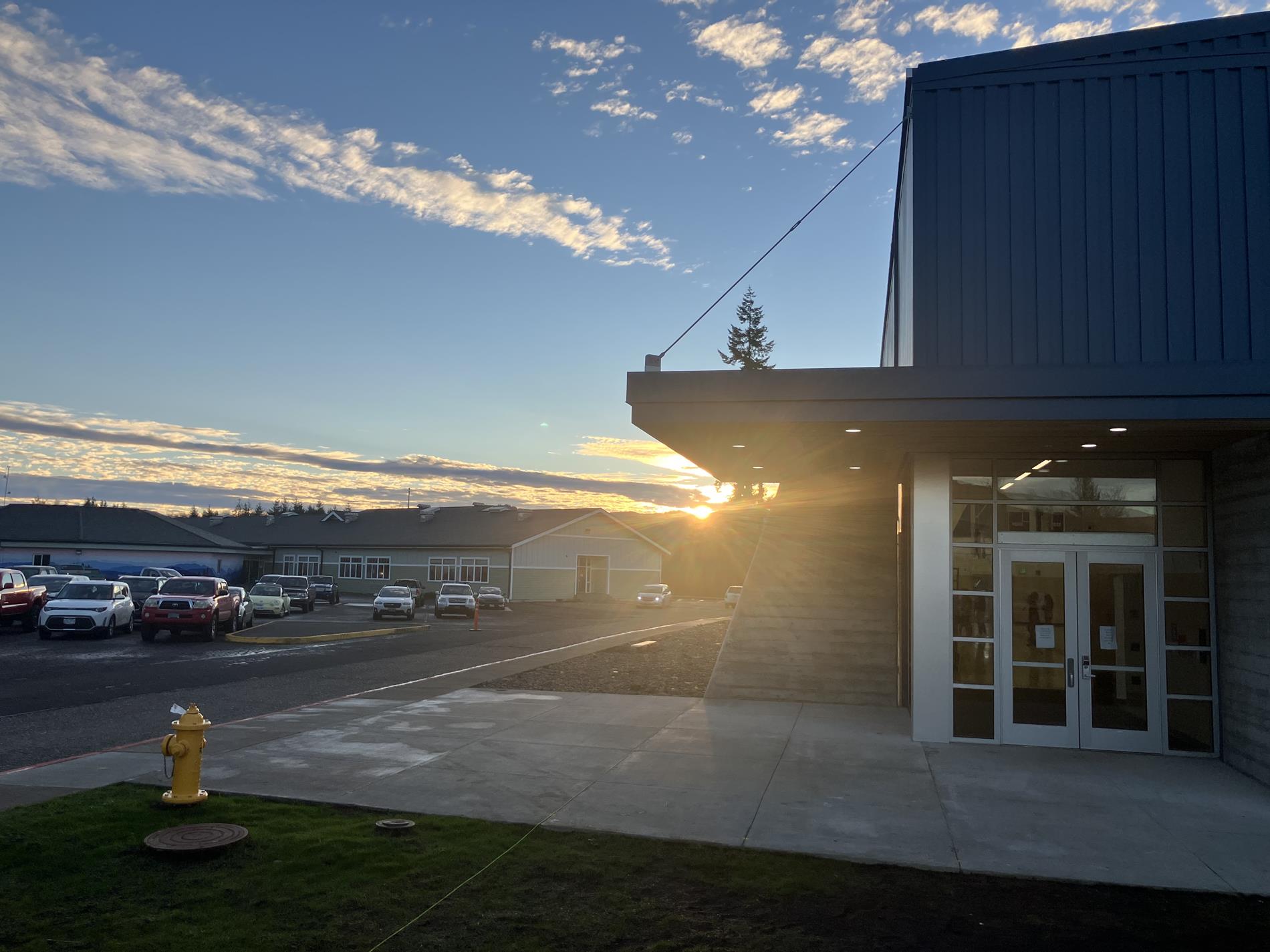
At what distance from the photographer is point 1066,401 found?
1036 centimetres

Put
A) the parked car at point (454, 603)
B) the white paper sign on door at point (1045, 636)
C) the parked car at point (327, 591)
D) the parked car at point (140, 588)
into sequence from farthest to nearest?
1. the parked car at point (327, 591)
2. the parked car at point (454, 603)
3. the parked car at point (140, 588)
4. the white paper sign on door at point (1045, 636)

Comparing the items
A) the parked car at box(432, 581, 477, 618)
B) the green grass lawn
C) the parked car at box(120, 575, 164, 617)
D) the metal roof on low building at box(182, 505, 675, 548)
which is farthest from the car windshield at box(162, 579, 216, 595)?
the metal roof on low building at box(182, 505, 675, 548)

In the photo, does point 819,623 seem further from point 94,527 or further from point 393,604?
point 94,527

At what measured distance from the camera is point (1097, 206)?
11.8 m

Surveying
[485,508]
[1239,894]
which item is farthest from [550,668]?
[485,508]

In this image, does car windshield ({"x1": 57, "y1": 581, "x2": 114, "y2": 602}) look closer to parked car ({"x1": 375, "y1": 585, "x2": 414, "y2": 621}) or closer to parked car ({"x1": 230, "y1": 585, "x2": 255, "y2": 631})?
parked car ({"x1": 230, "y1": 585, "x2": 255, "y2": 631})

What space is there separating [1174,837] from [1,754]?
1197 centimetres

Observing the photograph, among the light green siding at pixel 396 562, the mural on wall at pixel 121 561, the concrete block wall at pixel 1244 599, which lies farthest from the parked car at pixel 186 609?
the light green siding at pixel 396 562

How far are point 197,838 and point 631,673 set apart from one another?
540 inches

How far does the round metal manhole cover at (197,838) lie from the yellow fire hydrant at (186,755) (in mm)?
640

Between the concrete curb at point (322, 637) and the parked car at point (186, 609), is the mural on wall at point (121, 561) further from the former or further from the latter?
the parked car at point (186, 609)

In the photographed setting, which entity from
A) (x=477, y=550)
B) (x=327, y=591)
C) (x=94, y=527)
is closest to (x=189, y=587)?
(x=327, y=591)

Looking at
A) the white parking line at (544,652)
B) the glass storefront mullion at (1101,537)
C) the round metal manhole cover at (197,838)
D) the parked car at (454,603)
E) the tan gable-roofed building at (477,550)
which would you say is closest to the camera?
the round metal manhole cover at (197,838)

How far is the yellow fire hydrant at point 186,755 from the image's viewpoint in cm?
838
